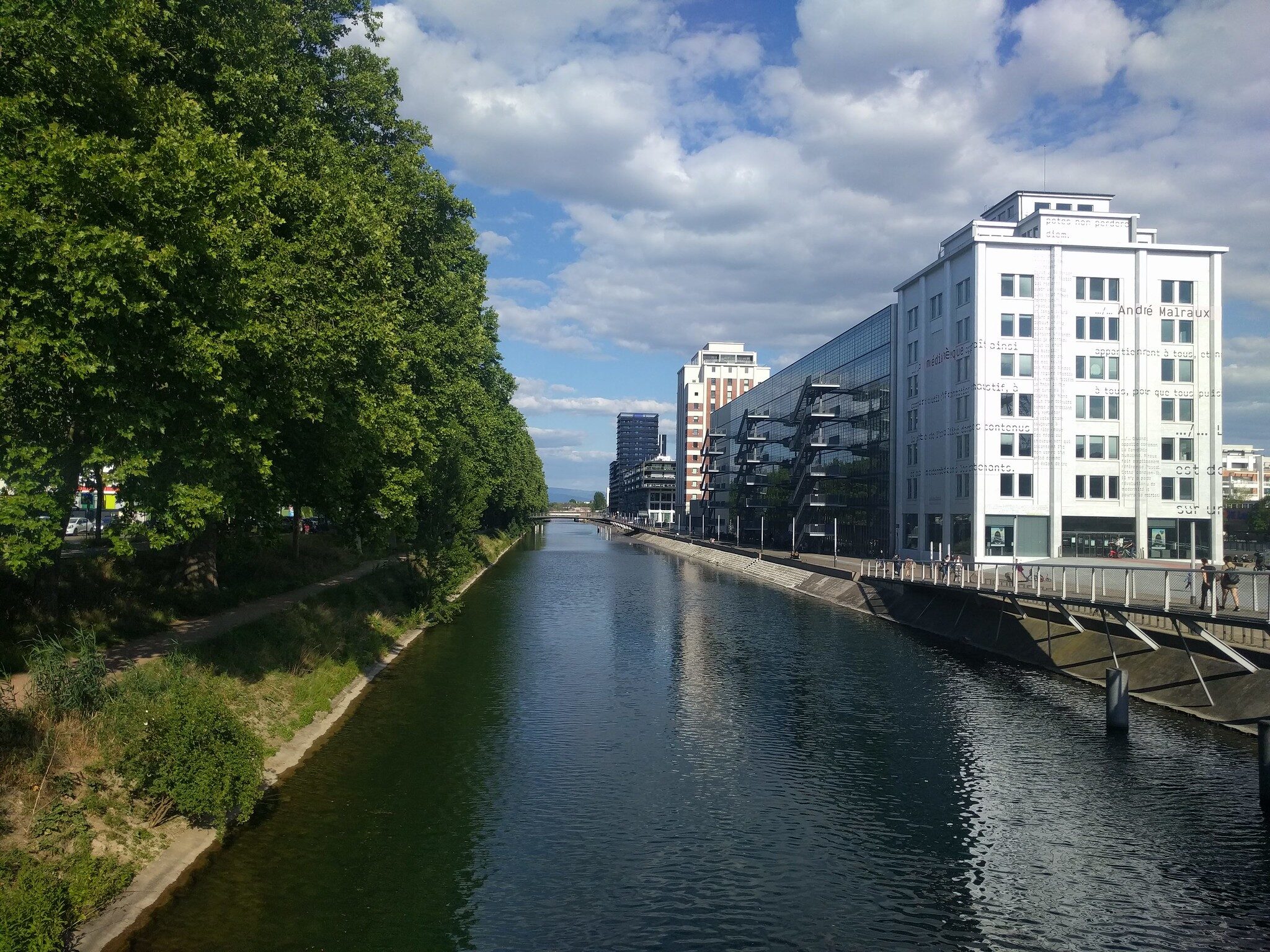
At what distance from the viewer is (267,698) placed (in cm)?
2534

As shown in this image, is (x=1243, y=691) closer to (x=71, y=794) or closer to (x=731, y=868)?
(x=731, y=868)

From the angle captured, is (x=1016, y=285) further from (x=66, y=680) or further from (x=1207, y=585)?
(x=66, y=680)

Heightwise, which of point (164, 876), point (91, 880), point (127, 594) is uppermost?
point (127, 594)

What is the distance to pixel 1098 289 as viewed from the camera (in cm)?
6588

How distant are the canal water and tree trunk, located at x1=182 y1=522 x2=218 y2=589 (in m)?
7.84

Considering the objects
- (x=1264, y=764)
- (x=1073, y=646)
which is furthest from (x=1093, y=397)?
(x=1264, y=764)

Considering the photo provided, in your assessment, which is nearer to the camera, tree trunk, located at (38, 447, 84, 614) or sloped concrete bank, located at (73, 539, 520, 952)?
sloped concrete bank, located at (73, 539, 520, 952)

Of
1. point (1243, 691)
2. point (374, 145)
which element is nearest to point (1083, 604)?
point (1243, 691)

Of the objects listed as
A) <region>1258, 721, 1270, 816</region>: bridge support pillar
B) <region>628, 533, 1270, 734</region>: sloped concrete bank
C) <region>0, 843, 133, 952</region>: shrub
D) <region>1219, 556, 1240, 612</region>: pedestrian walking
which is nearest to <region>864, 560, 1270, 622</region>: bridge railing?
<region>1219, 556, 1240, 612</region>: pedestrian walking

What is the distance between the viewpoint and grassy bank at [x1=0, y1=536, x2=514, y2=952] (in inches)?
532

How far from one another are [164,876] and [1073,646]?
35.1 metres

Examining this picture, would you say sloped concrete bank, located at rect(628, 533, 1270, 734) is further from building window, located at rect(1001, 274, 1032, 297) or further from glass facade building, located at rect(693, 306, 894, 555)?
building window, located at rect(1001, 274, 1032, 297)

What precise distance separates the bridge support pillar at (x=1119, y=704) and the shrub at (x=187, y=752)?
80.7 feet

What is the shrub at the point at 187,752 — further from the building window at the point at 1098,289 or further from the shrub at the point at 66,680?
the building window at the point at 1098,289
